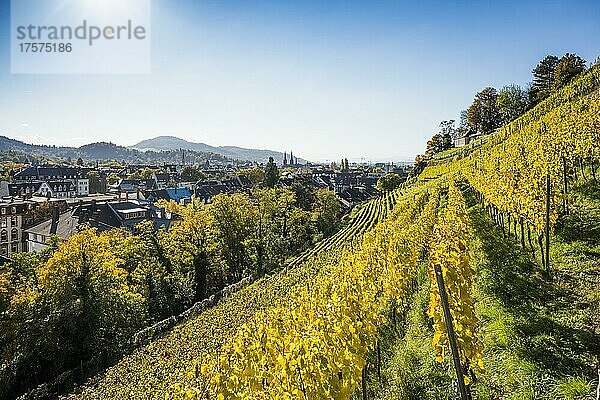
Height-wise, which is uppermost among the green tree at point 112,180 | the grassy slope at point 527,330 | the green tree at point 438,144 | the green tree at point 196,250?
the green tree at point 438,144

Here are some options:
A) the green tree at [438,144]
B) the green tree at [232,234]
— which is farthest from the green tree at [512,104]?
the green tree at [232,234]

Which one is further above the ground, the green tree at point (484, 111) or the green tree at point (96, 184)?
the green tree at point (484, 111)

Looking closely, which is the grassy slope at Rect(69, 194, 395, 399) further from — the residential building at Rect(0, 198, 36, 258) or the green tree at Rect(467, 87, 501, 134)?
the green tree at Rect(467, 87, 501, 134)

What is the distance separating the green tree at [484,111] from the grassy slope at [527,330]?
53368 mm

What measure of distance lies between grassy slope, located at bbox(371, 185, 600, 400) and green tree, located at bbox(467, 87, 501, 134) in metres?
53.4

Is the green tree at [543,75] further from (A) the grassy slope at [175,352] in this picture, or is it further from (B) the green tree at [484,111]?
(A) the grassy slope at [175,352]

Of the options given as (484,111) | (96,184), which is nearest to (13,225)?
(96,184)

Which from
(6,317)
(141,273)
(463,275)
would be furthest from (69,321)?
(463,275)

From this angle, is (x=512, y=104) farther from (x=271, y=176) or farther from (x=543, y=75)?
(x=271, y=176)

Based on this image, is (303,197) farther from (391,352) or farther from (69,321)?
(391,352)

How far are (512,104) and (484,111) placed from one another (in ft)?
24.4

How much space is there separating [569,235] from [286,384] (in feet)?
35.1

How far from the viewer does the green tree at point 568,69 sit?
43966 mm

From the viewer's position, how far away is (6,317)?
17.6m
